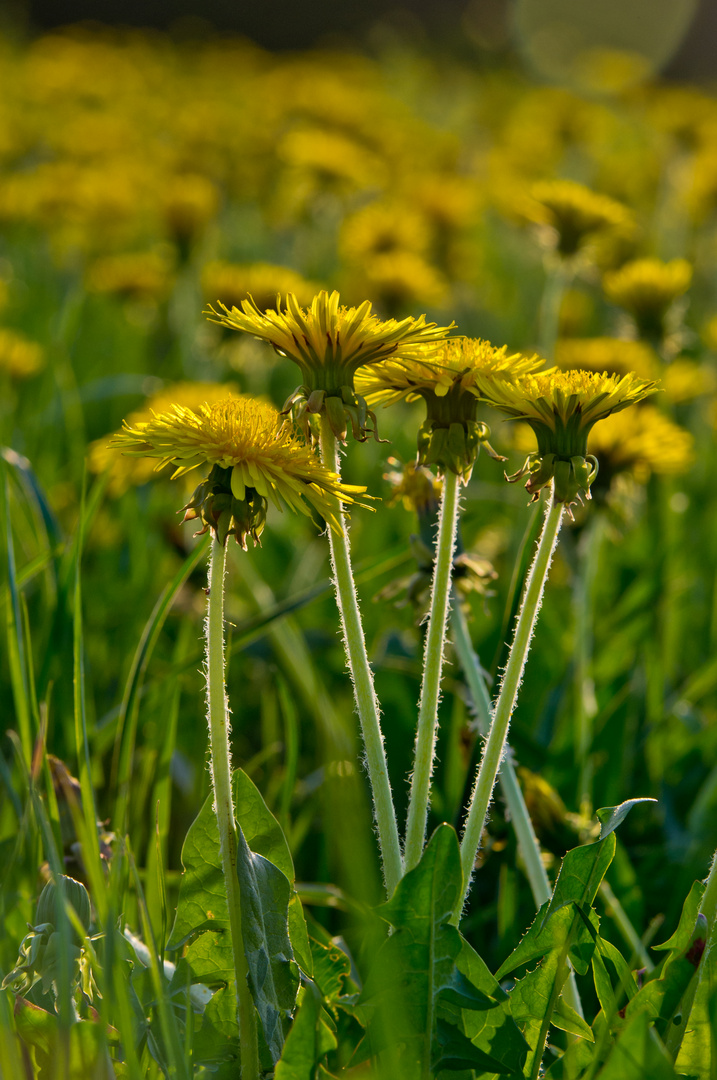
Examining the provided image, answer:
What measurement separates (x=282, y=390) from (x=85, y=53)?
284cm

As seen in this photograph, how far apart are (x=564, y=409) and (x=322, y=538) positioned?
93cm

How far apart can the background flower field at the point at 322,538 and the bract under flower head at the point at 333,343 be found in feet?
0.58

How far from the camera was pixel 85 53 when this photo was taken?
13.6 ft

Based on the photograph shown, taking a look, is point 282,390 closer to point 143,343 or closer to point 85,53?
point 143,343

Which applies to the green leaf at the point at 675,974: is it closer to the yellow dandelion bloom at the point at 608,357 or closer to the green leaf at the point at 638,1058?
the green leaf at the point at 638,1058

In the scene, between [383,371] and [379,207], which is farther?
[379,207]

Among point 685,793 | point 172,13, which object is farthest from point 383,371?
point 172,13

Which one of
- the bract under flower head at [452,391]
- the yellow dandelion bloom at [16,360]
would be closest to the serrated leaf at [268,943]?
the bract under flower head at [452,391]

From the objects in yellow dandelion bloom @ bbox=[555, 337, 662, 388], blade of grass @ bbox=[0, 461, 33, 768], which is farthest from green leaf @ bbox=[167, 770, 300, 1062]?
yellow dandelion bloom @ bbox=[555, 337, 662, 388]

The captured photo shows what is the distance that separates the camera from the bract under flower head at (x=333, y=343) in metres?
0.46

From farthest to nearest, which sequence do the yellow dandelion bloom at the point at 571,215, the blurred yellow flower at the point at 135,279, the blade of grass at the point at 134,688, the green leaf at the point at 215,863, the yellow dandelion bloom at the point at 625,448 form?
the blurred yellow flower at the point at 135,279 → the yellow dandelion bloom at the point at 571,215 → the yellow dandelion bloom at the point at 625,448 → the blade of grass at the point at 134,688 → the green leaf at the point at 215,863

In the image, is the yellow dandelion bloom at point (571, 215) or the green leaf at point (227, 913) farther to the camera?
the yellow dandelion bloom at point (571, 215)

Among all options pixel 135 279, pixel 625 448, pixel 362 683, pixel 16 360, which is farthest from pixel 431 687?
pixel 135 279

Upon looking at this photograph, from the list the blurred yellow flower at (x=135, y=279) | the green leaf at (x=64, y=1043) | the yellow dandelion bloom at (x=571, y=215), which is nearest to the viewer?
the green leaf at (x=64, y=1043)
